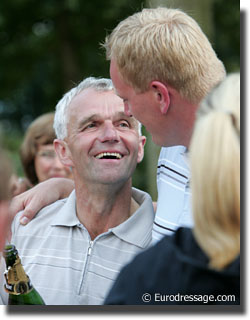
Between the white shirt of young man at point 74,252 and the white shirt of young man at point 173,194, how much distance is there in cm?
15

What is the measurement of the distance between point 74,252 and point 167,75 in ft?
2.77

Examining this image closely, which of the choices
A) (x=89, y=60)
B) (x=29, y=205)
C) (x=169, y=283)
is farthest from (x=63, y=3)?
(x=169, y=283)

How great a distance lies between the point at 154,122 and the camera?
195cm

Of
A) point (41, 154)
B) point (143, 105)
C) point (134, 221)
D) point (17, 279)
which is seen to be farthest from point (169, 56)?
point (41, 154)

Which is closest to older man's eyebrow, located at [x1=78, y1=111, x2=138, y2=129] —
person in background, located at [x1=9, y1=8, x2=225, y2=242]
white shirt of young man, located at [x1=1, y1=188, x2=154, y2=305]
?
person in background, located at [x1=9, y1=8, x2=225, y2=242]

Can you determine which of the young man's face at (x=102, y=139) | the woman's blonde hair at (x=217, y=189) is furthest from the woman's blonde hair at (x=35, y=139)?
the woman's blonde hair at (x=217, y=189)

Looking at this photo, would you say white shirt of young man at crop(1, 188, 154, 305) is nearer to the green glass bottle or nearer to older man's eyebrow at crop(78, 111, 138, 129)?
the green glass bottle

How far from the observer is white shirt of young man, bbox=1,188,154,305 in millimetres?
2061

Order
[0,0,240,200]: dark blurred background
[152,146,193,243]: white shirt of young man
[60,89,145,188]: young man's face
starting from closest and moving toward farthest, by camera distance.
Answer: [152,146,193,243]: white shirt of young man
[60,89,145,188]: young man's face
[0,0,240,200]: dark blurred background

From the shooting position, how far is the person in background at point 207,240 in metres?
1.15

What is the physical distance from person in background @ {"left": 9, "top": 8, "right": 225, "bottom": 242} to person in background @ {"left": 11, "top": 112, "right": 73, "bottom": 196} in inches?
62.4

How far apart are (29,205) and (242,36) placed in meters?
1.18

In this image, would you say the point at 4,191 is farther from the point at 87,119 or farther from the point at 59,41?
the point at 59,41

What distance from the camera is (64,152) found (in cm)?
247
